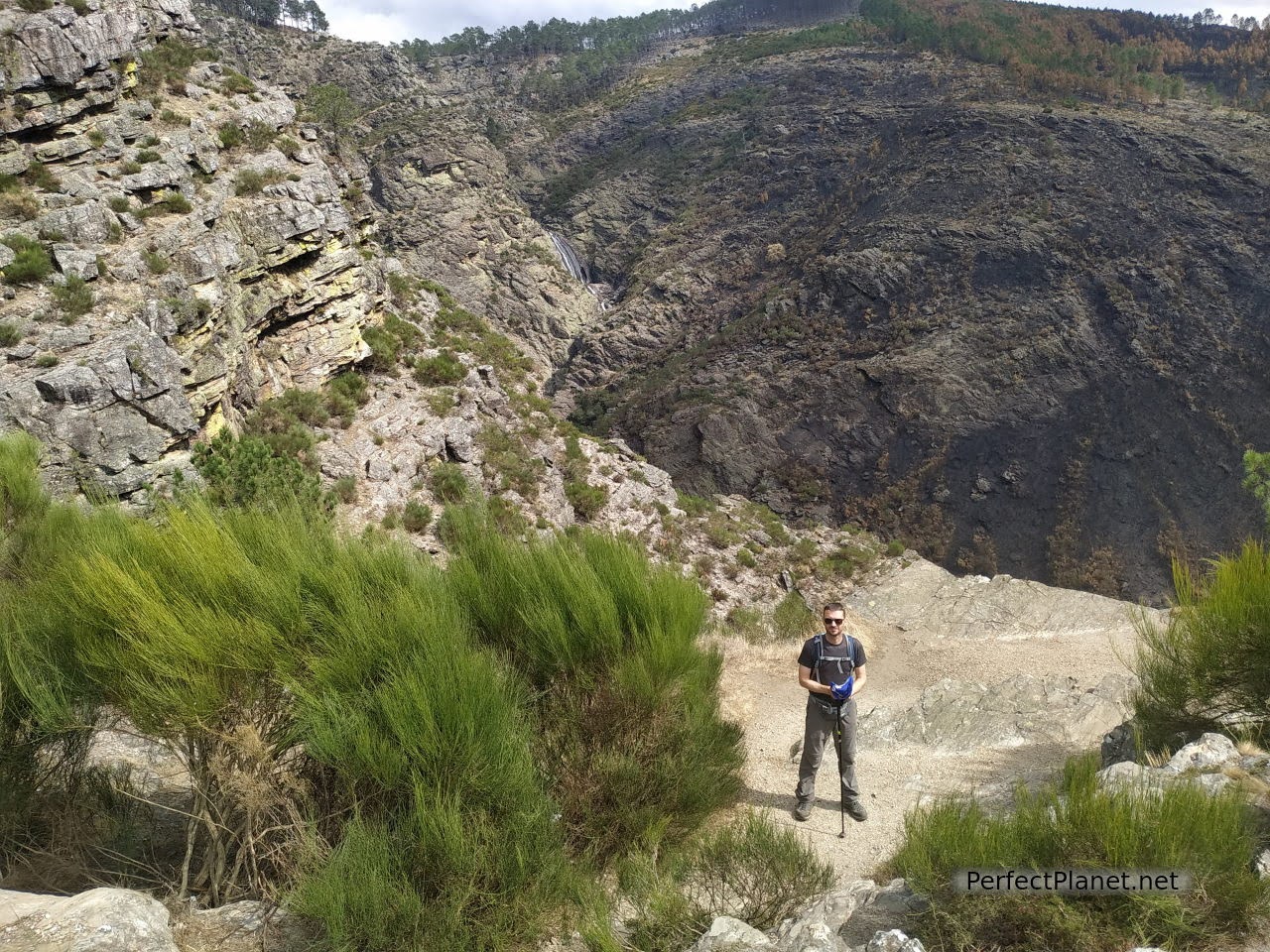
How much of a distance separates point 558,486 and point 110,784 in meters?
13.0

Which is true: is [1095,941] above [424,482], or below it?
above

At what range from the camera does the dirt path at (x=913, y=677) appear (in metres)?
5.67

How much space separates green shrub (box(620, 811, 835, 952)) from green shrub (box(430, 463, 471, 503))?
1050cm

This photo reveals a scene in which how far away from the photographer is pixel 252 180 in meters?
14.3

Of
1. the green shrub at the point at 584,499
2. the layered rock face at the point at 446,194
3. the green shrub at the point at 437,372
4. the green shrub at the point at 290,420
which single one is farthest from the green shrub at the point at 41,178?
the layered rock face at the point at 446,194

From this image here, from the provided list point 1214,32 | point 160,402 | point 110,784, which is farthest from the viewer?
point 1214,32

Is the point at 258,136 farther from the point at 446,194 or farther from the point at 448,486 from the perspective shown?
the point at 446,194

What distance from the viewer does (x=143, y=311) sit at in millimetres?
10461

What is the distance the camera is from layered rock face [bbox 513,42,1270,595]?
2262 cm

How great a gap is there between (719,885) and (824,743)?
168 centimetres

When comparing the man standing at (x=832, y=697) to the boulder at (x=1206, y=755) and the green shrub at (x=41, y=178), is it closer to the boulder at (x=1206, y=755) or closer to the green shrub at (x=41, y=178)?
the boulder at (x=1206, y=755)

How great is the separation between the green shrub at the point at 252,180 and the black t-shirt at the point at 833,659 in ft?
48.9

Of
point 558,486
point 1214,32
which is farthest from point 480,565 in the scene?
point 1214,32

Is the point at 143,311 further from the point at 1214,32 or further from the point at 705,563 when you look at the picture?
the point at 1214,32
